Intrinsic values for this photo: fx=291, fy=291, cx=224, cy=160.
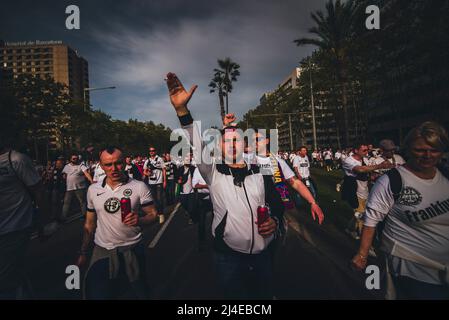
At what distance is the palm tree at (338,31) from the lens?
21344mm

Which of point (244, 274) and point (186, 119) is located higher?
point (186, 119)

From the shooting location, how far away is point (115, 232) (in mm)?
2875

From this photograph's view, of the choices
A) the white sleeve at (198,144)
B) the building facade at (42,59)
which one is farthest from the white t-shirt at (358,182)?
the building facade at (42,59)

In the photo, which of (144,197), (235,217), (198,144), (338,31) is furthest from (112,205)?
(338,31)

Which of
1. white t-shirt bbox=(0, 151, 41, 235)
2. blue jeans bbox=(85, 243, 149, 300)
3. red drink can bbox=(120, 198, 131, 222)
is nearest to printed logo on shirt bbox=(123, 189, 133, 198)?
red drink can bbox=(120, 198, 131, 222)

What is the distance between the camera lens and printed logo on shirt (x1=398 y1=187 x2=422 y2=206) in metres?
2.31

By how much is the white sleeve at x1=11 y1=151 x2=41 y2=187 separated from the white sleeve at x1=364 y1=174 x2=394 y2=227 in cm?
355

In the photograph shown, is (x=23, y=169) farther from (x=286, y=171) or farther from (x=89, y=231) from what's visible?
(x=286, y=171)

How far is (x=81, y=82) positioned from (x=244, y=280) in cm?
15734

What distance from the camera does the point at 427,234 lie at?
2.28 m

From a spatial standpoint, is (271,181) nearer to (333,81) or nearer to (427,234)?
(427,234)

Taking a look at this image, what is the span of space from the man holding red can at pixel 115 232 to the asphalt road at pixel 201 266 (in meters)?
1.05

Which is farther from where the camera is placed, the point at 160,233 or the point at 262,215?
the point at 160,233

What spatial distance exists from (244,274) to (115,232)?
4.36 feet
